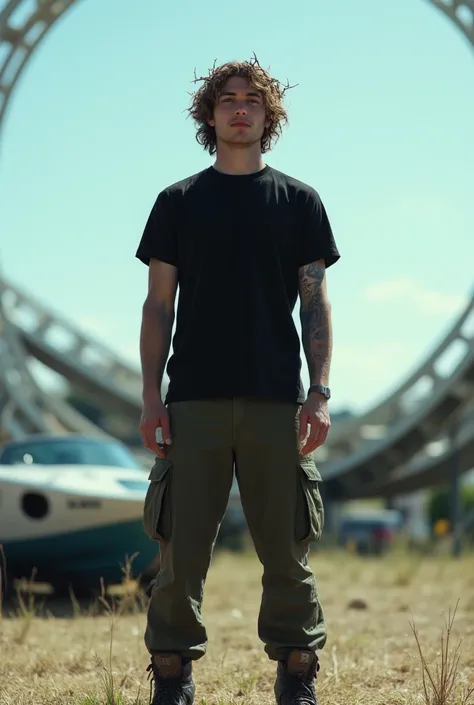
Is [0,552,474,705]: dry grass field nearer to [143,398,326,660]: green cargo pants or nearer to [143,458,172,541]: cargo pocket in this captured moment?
[143,398,326,660]: green cargo pants

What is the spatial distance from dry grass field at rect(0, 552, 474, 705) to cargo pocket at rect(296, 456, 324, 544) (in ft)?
1.80

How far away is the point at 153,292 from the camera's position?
313 centimetres

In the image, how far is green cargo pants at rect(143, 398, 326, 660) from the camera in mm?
2965

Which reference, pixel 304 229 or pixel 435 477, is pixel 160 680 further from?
pixel 435 477

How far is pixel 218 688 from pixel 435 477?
60.6ft

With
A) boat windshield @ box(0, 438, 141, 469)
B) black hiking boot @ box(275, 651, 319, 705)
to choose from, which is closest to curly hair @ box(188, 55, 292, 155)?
black hiking boot @ box(275, 651, 319, 705)

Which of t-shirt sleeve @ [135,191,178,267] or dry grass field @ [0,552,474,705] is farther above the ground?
t-shirt sleeve @ [135,191,178,267]

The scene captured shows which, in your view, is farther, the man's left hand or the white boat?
the white boat

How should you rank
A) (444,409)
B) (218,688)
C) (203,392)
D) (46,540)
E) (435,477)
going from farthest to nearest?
(435,477) < (444,409) < (46,540) < (218,688) < (203,392)

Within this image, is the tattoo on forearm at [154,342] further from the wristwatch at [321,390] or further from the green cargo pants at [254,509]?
the wristwatch at [321,390]

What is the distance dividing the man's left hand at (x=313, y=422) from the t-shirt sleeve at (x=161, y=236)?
592mm

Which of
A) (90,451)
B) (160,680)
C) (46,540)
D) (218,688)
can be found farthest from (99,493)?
(160,680)

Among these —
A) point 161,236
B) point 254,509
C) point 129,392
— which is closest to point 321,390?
point 254,509

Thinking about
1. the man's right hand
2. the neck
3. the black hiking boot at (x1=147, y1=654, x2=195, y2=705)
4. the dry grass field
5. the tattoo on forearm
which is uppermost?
the neck
